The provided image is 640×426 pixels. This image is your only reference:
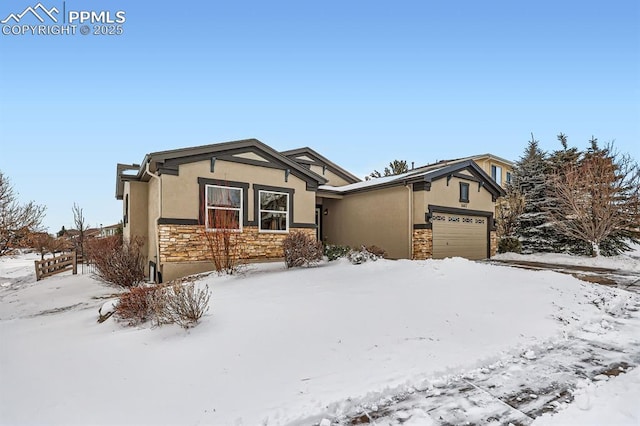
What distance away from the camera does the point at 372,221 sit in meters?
15.1

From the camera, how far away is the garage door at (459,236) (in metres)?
13.9

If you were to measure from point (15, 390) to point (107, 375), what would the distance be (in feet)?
2.55

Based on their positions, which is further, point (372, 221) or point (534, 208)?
point (534, 208)

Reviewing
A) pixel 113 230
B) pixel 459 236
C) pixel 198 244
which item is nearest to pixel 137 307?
Answer: pixel 198 244

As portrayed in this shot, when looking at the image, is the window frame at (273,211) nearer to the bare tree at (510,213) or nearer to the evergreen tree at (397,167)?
the bare tree at (510,213)

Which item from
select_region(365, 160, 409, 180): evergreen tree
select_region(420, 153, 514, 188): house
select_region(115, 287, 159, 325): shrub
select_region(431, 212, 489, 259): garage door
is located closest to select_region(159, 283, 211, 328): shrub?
select_region(115, 287, 159, 325): shrub

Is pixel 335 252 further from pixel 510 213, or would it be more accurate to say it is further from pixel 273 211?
pixel 510 213

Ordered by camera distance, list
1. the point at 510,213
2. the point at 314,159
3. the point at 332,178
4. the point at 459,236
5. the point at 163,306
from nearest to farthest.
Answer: the point at 163,306 < the point at 459,236 < the point at 314,159 < the point at 332,178 < the point at 510,213

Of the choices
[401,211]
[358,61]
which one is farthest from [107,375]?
[358,61]

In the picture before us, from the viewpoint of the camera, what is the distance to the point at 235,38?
36.5 ft

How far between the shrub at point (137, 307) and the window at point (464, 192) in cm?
1377

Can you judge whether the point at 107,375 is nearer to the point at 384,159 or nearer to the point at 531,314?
the point at 531,314

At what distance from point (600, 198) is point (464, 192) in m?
5.83

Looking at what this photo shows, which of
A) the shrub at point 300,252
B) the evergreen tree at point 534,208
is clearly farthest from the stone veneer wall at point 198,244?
the evergreen tree at point 534,208
